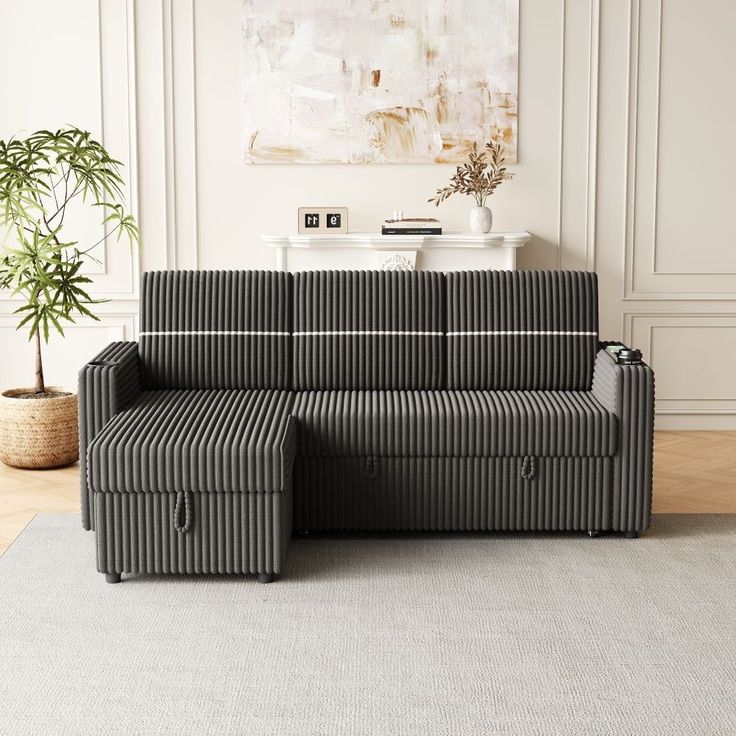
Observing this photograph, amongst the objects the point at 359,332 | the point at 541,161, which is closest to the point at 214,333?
the point at 359,332

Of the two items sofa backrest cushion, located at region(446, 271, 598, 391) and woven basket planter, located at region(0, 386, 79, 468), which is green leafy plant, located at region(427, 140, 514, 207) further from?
woven basket planter, located at region(0, 386, 79, 468)

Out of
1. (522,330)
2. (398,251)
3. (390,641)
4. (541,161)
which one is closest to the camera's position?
(390,641)

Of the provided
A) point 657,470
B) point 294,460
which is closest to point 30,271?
point 294,460

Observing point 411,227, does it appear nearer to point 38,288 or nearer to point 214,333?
point 214,333

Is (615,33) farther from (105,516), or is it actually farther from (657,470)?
(105,516)

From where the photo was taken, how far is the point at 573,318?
12.9ft

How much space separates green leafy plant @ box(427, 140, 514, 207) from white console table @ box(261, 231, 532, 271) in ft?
0.78

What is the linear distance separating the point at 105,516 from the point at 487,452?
4.21 feet

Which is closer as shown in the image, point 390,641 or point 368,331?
point 390,641

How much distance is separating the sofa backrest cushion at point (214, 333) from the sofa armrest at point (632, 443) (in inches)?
50.0

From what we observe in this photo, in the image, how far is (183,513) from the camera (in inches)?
122

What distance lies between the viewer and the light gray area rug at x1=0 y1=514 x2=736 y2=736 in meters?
2.30

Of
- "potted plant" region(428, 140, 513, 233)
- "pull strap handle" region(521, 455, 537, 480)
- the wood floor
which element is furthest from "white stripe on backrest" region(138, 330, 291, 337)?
"potted plant" region(428, 140, 513, 233)

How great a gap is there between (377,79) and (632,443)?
2.62 m
